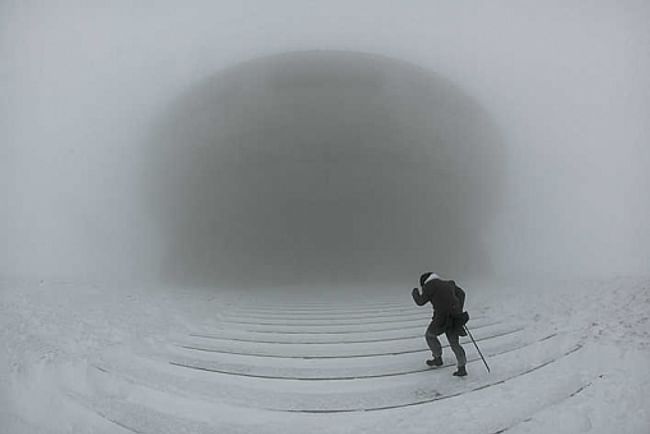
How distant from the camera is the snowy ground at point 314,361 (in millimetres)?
742

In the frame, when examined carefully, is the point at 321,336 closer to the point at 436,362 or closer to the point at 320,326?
the point at 320,326

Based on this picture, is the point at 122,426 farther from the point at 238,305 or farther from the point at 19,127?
the point at 19,127

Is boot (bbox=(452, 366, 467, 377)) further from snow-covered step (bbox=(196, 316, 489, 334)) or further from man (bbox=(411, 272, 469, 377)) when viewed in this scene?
snow-covered step (bbox=(196, 316, 489, 334))

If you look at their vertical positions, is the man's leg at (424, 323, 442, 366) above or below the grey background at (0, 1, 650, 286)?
below

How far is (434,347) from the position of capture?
2.69 feet

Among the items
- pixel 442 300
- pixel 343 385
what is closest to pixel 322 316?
pixel 343 385

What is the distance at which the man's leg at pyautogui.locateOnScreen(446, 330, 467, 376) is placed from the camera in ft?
2.64

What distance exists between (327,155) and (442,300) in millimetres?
375

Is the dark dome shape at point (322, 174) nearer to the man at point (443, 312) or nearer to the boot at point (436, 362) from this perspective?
the man at point (443, 312)

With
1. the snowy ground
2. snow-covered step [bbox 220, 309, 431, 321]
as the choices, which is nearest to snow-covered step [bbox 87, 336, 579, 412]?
the snowy ground

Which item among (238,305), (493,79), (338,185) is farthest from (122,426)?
(493,79)

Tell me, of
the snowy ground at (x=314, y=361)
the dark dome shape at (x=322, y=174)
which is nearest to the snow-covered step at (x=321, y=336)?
the snowy ground at (x=314, y=361)

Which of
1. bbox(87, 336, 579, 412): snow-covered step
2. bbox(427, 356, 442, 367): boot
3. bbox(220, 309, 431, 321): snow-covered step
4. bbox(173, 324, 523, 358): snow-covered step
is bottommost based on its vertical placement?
bbox(87, 336, 579, 412): snow-covered step

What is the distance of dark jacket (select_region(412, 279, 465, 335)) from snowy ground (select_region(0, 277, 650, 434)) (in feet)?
0.10
